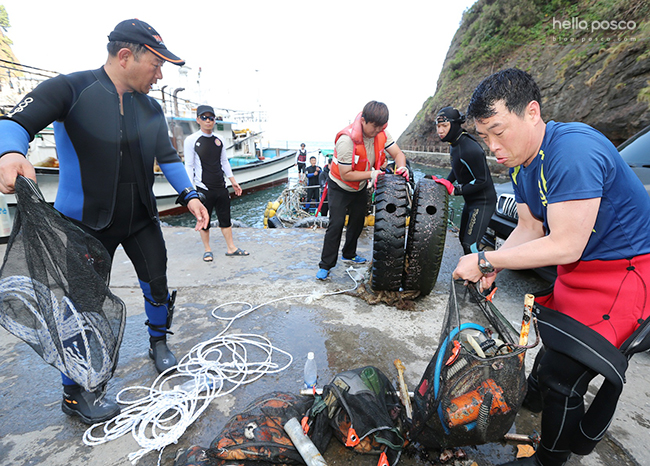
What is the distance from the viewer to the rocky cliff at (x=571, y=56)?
15.4 meters

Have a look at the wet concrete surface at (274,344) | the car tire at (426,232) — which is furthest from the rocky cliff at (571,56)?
the wet concrete surface at (274,344)

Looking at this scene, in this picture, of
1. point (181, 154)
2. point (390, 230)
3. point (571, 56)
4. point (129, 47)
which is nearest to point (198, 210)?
point (129, 47)

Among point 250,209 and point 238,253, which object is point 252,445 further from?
point 250,209

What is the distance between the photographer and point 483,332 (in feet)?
5.03

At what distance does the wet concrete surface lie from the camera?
1.60 meters

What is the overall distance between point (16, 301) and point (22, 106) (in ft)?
3.31

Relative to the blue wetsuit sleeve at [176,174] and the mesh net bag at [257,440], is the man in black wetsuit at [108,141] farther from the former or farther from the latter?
the mesh net bag at [257,440]

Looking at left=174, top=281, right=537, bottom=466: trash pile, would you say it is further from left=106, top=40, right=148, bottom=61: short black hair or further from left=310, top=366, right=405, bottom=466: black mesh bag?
left=106, top=40, right=148, bottom=61: short black hair

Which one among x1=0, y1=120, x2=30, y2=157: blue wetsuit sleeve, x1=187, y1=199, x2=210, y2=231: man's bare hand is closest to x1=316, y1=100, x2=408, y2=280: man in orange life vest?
x1=187, y1=199, x2=210, y2=231: man's bare hand

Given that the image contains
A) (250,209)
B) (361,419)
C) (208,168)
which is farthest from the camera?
(250,209)

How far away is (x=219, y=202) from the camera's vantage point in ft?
15.0

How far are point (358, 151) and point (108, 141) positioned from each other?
8.07 feet

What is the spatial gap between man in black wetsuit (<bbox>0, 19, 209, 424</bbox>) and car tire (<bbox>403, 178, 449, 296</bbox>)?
2.34m

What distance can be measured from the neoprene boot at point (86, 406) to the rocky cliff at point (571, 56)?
71.8 feet
